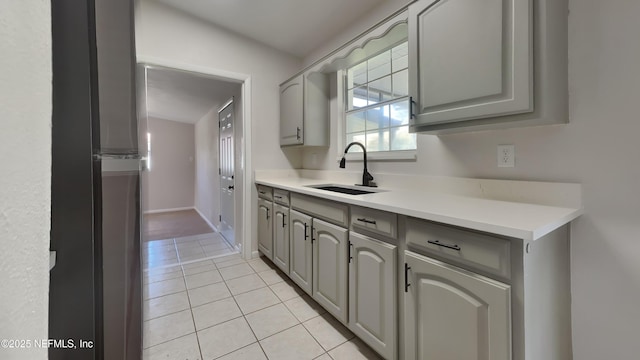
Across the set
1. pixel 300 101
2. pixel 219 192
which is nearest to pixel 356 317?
pixel 300 101

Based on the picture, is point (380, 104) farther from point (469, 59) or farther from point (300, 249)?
point (300, 249)

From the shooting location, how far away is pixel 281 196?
7.28 feet

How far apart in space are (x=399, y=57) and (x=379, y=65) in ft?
0.78

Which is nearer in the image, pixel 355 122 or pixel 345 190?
pixel 345 190

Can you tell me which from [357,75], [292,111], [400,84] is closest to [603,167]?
[400,84]

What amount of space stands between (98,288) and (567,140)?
1.76m

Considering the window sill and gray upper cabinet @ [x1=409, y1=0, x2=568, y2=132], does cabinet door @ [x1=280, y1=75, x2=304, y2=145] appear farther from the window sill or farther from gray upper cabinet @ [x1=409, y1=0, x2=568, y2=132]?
gray upper cabinet @ [x1=409, y1=0, x2=568, y2=132]

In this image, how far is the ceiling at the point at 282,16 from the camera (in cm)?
212

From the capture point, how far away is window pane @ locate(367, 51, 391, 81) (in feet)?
6.64

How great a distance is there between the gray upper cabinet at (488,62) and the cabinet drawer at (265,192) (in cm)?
157

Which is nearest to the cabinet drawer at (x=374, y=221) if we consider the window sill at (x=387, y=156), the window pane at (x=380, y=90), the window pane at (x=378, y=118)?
the window sill at (x=387, y=156)

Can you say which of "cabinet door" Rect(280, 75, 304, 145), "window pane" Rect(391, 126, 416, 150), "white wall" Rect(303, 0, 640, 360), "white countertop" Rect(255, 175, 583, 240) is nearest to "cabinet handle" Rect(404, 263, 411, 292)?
"white countertop" Rect(255, 175, 583, 240)

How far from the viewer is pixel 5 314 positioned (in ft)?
0.72

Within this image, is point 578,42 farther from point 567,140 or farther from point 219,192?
point 219,192
